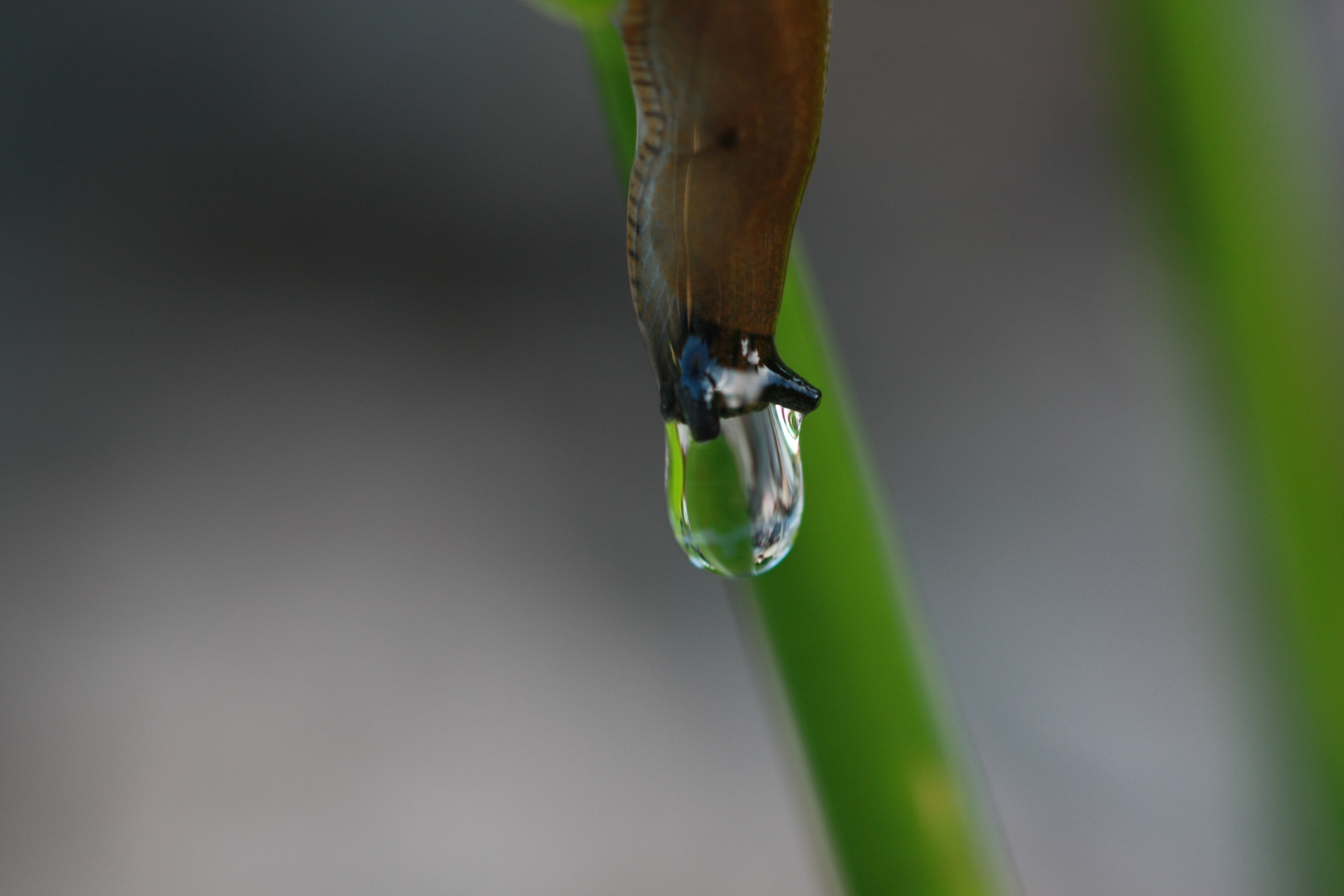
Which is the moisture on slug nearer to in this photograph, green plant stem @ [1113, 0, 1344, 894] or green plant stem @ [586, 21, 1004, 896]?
green plant stem @ [586, 21, 1004, 896]

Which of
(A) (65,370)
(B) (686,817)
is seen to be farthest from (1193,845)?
(A) (65,370)

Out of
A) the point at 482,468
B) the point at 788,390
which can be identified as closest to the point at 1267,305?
the point at 788,390

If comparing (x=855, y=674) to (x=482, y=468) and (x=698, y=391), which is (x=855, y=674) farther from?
(x=482, y=468)

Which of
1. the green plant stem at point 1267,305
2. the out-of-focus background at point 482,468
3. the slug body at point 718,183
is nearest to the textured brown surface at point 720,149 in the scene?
the slug body at point 718,183

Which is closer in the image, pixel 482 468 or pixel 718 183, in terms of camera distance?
pixel 718 183

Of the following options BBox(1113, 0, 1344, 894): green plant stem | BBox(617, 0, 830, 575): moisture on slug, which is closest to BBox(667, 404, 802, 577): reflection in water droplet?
BBox(617, 0, 830, 575): moisture on slug

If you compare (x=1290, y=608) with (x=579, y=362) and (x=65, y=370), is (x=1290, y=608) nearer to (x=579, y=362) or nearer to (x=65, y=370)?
(x=579, y=362)

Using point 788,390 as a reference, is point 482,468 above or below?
above

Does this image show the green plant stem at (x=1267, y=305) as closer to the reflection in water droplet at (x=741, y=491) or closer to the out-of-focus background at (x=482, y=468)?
the reflection in water droplet at (x=741, y=491)
